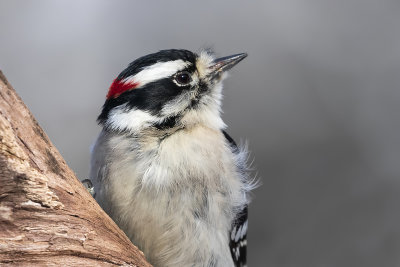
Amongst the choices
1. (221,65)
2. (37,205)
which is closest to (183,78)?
(221,65)

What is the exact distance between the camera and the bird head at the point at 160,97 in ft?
10.6

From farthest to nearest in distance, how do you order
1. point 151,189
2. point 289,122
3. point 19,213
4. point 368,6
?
point 368,6
point 289,122
point 151,189
point 19,213

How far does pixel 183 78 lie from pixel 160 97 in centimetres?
22

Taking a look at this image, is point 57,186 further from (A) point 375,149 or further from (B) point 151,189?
(A) point 375,149

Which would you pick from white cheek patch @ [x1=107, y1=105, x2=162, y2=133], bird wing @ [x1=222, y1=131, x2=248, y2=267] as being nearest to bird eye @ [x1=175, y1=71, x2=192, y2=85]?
white cheek patch @ [x1=107, y1=105, x2=162, y2=133]

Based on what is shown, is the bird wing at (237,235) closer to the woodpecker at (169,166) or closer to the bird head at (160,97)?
the woodpecker at (169,166)

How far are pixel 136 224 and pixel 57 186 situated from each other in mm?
685

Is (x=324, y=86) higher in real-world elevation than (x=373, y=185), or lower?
higher

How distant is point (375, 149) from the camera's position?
16.9ft

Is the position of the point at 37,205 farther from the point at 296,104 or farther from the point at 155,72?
the point at 296,104

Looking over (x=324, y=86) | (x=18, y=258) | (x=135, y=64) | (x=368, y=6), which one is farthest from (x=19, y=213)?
(x=368, y=6)

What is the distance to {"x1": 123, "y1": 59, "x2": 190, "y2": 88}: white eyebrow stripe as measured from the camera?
330cm

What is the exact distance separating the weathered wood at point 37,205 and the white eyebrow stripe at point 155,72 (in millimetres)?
891

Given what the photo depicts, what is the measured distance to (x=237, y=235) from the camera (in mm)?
3635
